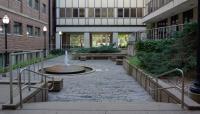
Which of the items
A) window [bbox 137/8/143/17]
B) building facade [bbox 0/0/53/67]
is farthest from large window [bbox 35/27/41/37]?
window [bbox 137/8/143/17]

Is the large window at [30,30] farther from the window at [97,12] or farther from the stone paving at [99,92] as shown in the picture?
the window at [97,12]

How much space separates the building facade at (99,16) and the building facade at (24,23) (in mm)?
14753

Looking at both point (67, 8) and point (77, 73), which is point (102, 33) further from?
point (77, 73)

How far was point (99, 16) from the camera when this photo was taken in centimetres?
6281

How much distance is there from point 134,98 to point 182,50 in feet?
10.3

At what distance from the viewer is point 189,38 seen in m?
14.6

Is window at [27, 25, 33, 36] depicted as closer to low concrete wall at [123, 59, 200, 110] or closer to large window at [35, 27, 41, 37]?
large window at [35, 27, 41, 37]

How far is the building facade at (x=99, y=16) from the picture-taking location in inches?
2466

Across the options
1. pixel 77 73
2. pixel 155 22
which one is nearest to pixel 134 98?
pixel 77 73

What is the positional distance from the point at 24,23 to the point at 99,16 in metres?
29.2

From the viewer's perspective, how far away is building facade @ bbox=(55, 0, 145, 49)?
62.6 meters

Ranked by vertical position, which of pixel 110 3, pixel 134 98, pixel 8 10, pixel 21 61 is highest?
pixel 110 3

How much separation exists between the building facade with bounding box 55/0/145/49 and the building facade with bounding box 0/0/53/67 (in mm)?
14753

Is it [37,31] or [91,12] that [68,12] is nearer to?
[91,12]
